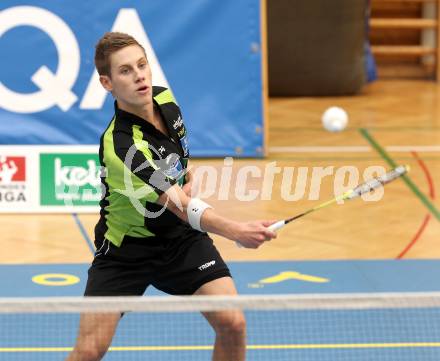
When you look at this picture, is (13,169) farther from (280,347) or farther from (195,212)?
(195,212)

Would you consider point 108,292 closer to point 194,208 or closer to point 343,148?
point 194,208

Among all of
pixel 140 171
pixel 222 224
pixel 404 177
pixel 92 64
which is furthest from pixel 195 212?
pixel 404 177

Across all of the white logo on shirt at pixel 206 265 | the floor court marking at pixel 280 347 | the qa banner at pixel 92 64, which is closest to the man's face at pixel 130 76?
the white logo on shirt at pixel 206 265

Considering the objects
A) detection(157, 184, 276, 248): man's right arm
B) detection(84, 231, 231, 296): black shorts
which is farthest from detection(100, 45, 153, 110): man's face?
detection(84, 231, 231, 296): black shorts

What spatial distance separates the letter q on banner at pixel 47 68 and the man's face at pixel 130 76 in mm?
5238

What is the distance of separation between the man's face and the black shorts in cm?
64

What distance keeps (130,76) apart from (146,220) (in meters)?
0.65

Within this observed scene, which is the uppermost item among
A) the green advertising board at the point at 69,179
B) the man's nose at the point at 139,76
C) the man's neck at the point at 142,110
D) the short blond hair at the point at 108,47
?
the short blond hair at the point at 108,47

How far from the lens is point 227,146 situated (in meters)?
10.2

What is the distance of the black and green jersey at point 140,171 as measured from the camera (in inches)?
172

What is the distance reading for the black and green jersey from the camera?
438 centimetres

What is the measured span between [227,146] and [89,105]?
1456mm

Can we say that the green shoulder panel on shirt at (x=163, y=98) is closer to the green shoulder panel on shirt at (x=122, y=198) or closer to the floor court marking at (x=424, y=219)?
the green shoulder panel on shirt at (x=122, y=198)

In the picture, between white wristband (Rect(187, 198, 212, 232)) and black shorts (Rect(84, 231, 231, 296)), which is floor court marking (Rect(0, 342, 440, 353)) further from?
white wristband (Rect(187, 198, 212, 232))
